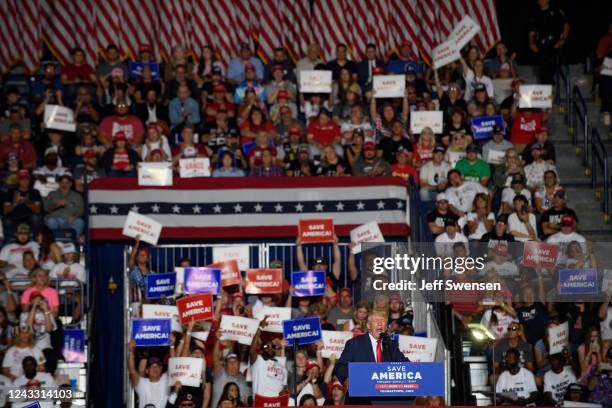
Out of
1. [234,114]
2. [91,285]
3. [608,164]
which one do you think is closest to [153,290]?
[91,285]

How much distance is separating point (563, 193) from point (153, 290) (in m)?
6.26

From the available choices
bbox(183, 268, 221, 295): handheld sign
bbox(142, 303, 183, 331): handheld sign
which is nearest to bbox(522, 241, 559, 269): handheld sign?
bbox(183, 268, 221, 295): handheld sign

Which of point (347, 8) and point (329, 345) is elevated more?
point (347, 8)

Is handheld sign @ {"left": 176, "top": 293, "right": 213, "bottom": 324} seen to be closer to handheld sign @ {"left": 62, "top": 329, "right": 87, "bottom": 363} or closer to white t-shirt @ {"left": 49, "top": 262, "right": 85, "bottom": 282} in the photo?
handheld sign @ {"left": 62, "top": 329, "right": 87, "bottom": 363}

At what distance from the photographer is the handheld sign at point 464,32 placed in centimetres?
2398

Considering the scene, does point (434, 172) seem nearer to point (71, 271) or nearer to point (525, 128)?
point (525, 128)

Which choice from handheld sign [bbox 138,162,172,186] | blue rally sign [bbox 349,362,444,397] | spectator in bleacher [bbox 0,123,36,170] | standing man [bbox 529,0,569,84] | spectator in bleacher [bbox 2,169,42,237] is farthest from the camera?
standing man [bbox 529,0,569,84]

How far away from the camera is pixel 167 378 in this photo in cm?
1850

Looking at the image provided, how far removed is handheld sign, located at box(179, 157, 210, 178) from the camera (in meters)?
21.2

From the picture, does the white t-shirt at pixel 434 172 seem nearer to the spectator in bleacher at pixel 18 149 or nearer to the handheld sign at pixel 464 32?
the handheld sign at pixel 464 32

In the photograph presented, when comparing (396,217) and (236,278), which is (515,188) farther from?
(236,278)

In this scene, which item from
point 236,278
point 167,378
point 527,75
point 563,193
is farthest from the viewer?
point 527,75

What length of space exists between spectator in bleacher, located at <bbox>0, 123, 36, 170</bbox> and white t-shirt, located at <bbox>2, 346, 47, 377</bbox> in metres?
4.41

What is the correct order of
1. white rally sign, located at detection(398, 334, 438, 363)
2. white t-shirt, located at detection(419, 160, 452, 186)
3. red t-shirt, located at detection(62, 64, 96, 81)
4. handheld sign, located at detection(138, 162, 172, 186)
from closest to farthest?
white rally sign, located at detection(398, 334, 438, 363) < handheld sign, located at detection(138, 162, 172, 186) < white t-shirt, located at detection(419, 160, 452, 186) < red t-shirt, located at detection(62, 64, 96, 81)
